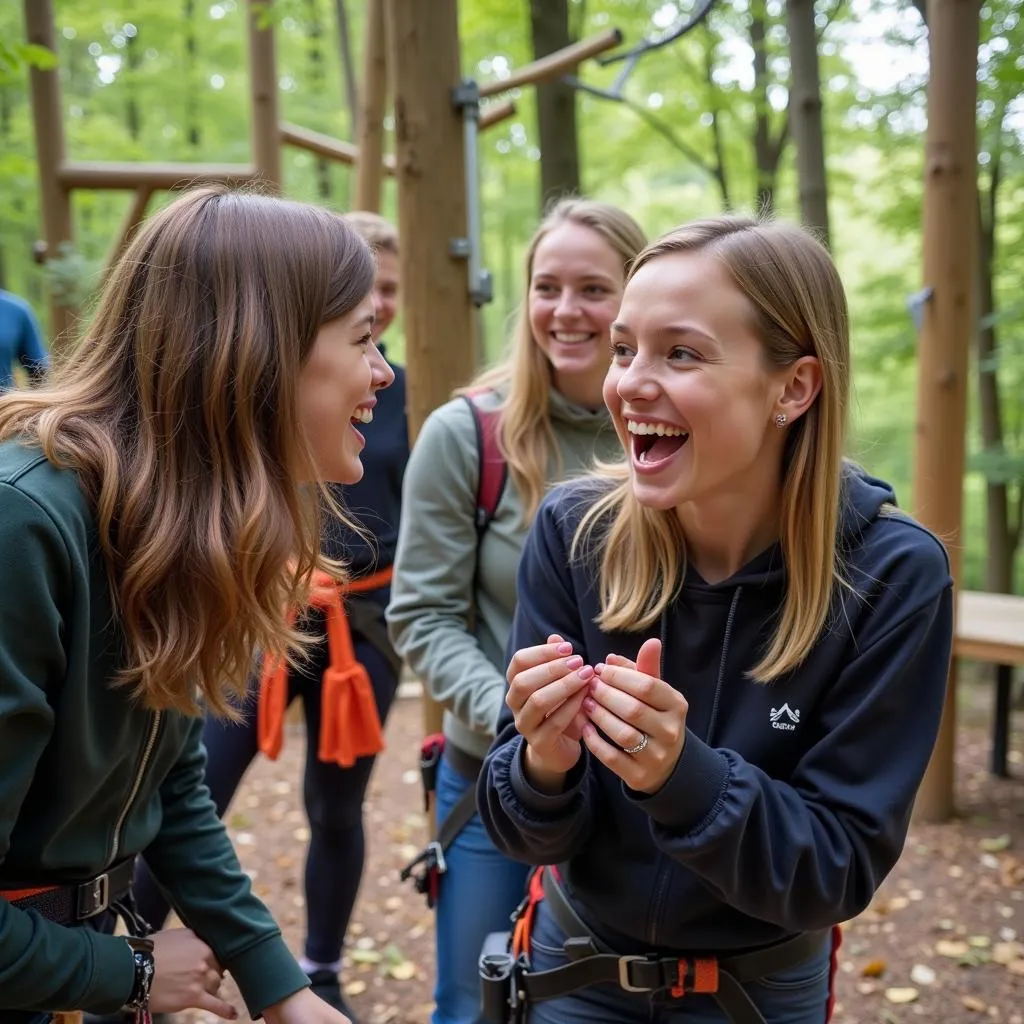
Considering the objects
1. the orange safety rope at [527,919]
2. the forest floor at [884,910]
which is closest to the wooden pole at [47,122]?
the forest floor at [884,910]

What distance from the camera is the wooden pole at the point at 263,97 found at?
6949 millimetres

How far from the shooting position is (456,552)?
275 centimetres

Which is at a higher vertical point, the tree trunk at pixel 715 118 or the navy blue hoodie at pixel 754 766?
the tree trunk at pixel 715 118

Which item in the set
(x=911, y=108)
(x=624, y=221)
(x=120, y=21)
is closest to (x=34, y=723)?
(x=624, y=221)

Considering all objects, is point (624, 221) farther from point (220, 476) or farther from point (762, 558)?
point (220, 476)

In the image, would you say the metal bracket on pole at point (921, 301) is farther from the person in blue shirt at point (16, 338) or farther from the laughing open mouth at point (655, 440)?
the person in blue shirt at point (16, 338)

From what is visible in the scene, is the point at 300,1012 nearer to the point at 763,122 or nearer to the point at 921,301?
the point at 921,301

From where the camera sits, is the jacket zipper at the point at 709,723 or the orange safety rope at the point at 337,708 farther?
the orange safety rope at the point at 337,708

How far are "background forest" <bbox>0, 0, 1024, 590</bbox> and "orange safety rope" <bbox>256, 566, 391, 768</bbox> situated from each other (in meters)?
4.71

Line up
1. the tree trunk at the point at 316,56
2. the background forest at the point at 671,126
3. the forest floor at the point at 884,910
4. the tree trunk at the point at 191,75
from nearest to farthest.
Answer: the forest floor at the point at 884,910
the background forest at the point at 671,126
the tree trunk at the point at 191,75
the tree trunk at the point at 316,56

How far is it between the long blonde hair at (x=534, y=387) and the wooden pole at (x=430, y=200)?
2.47 ft

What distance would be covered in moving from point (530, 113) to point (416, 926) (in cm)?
1129

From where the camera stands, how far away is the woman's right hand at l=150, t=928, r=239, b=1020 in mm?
1829

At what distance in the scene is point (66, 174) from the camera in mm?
6910
